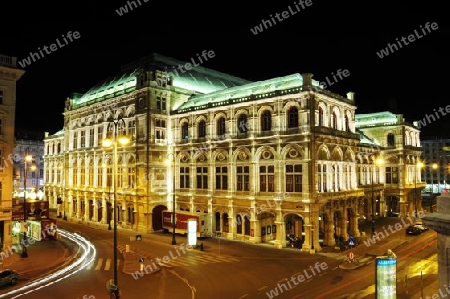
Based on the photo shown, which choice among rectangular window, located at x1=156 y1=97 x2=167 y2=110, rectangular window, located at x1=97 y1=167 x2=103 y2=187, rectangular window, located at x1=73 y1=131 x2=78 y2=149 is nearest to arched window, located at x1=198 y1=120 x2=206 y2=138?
rectangular window, located at x1=156 y1=97 x2=167 y2=110

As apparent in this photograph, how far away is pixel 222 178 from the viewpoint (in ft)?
154

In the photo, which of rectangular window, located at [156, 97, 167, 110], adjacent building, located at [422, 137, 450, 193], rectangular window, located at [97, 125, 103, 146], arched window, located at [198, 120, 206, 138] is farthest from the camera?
adjacent building, located at [422, 137, 450, 193]

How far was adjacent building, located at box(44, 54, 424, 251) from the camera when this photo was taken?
4019 cm

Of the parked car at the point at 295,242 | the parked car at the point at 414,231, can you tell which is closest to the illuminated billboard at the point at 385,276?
the parked car at the point at 295,242

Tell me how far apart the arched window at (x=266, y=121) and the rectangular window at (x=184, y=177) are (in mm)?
13628

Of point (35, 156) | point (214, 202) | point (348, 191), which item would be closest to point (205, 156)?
point (214, 202)

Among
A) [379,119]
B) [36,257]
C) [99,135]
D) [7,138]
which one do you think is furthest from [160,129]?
[379,119]

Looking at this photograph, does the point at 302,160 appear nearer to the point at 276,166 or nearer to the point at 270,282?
the point at 276,166

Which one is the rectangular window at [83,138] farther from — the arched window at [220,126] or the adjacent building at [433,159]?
the adjacent building at [433,159]

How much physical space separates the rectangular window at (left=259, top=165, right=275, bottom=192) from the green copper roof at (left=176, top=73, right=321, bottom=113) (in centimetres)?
825

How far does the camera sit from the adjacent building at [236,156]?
40.2 metres

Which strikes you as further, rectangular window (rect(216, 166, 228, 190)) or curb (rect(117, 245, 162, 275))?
rectangular window (rect(216, 166, 228, 190))

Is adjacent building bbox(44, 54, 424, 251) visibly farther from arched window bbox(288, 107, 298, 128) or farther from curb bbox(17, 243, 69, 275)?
curb bbox(17, 243, 69, 275)

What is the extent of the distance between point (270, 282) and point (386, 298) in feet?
41.2
